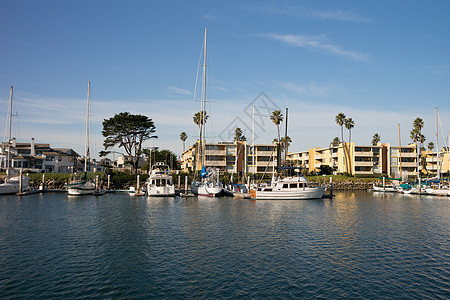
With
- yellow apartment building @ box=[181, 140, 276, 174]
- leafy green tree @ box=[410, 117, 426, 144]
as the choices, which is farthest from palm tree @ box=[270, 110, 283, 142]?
leafy green tree @ box=[410, 117, 426, 144]

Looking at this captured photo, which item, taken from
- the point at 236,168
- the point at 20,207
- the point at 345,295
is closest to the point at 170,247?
the point at 345,295

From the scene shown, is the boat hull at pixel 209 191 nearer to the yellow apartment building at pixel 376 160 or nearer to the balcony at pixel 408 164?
the yellow apartment building at pixel 376 160

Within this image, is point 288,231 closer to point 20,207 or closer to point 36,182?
point 20,207

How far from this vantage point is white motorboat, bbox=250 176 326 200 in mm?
59875

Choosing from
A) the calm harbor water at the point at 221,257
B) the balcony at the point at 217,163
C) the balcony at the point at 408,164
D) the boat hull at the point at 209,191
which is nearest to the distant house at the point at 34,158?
the balcony at the point at 217,163

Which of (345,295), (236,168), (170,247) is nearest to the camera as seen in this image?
(345,295)

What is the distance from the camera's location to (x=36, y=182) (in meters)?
80.9

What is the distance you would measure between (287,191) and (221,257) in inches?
1550

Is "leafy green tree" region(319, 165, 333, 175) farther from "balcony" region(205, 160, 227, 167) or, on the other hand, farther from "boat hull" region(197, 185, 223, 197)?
"boat hull" region(197, 185, 223, 197)

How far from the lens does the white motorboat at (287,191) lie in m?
59.9

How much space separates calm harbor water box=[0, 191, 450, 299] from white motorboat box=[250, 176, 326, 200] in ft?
71.4

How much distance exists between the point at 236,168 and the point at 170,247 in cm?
8108

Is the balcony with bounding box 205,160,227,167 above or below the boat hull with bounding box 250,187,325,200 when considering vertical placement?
above

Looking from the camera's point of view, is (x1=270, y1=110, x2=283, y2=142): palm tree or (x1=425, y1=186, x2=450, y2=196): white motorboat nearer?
(x1=425, y1=186, x2=450, y2=196): white motorboat
